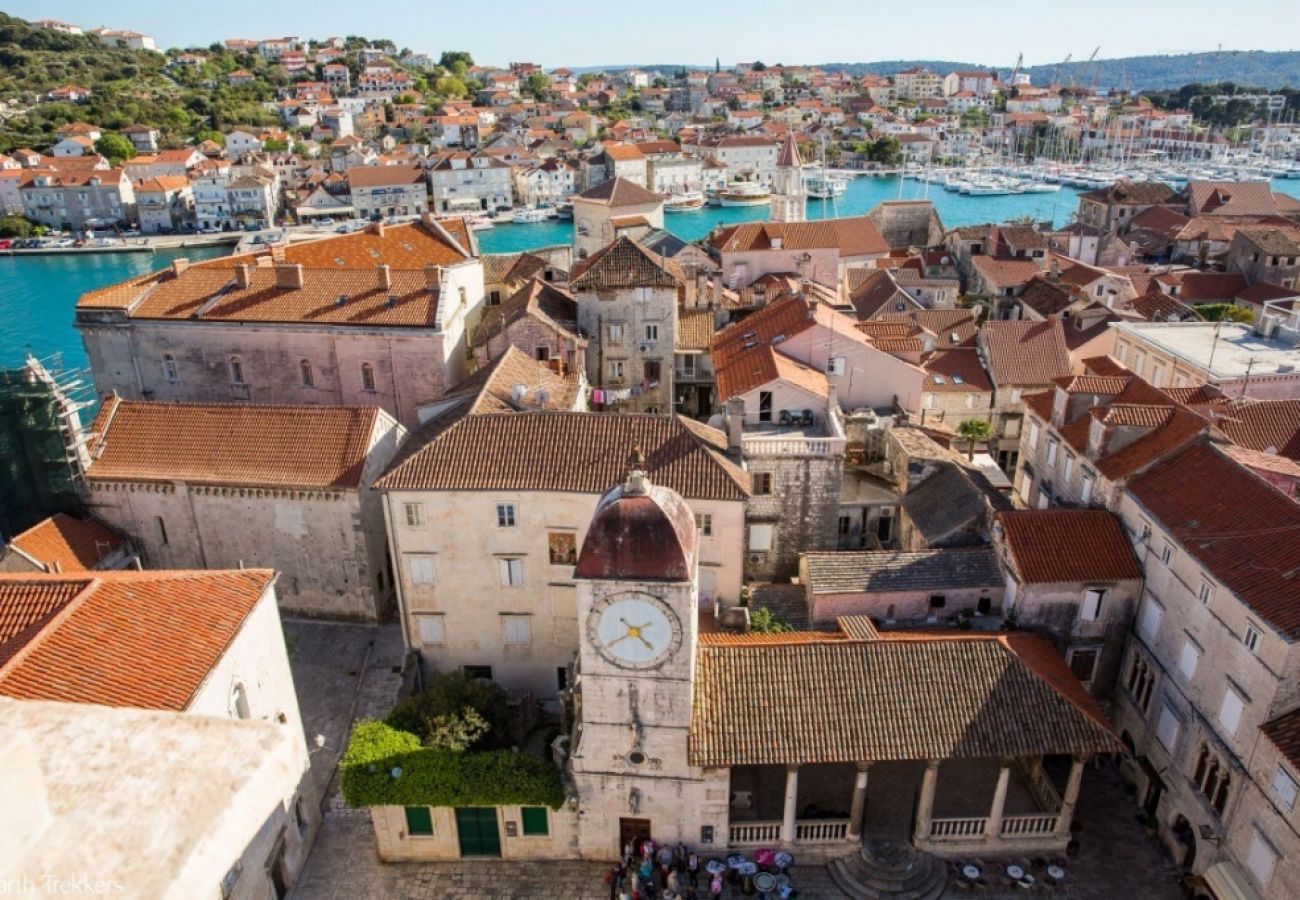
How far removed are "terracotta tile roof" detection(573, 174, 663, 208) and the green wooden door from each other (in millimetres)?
57145

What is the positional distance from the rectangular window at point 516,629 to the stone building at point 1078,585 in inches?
637

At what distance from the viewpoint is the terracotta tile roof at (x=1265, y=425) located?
118 feet

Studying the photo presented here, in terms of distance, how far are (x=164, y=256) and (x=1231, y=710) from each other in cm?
13536

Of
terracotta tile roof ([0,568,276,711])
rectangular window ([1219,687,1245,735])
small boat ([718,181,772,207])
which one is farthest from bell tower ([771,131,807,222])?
small boat ([718,181,772,207])

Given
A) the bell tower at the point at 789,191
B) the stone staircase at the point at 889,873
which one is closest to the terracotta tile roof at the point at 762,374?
the stone staircase at the point at 889,873

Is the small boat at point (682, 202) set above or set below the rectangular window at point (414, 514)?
below

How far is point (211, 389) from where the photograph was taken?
47312 mm

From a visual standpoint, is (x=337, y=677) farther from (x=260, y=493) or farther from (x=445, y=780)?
(x=445, y=780)

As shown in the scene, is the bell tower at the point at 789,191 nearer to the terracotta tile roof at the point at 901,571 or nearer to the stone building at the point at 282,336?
the stone building at the point at 282,336

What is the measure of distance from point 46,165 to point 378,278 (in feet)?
408

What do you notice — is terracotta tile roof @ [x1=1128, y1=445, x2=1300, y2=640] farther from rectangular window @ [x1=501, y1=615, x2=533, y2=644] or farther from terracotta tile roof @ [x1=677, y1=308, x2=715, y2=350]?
terracotta tile roof @ [x1=677, y1=308, x2=715, y2=350]

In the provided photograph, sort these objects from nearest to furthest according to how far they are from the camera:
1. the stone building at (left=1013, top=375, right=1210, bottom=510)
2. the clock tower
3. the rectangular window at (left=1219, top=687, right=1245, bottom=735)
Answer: the clock tower < the rectangular window at (left=1219, top=687, right=1245, bottom=735) < the stone building at (left=1013, top=375, right=1210, bottom=510)

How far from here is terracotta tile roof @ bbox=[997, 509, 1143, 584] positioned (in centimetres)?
2942

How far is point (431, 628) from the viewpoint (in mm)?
32656
